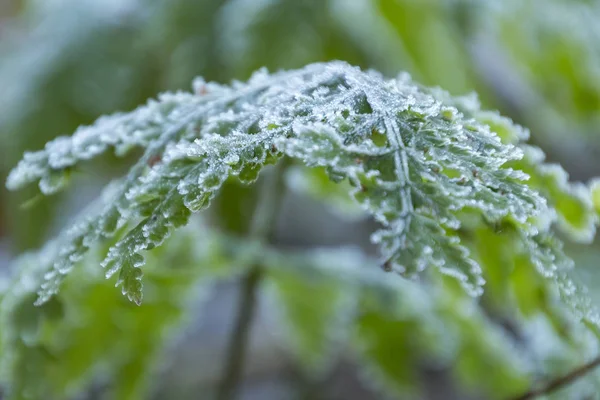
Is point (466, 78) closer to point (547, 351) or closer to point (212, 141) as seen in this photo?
point (547, 351)

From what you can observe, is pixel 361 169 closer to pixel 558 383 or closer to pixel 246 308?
pixel 558 383

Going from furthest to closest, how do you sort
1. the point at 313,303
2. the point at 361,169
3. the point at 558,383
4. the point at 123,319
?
the point at 313,303 < the point at 123,319 < the point at 558,383 < the point at 361,169

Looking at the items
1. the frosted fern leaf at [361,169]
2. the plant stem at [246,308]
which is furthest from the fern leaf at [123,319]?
the frosted fern leaf at [361,169]

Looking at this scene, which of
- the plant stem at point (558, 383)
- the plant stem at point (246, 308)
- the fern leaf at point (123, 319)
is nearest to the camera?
the plant stem at point (558, 383)

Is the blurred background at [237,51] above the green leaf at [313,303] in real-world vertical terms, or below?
above

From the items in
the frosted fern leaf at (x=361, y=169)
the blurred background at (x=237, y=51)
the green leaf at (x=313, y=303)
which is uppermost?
the blurred background at (x=237, y=51)

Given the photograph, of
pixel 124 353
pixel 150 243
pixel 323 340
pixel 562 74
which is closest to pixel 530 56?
pixel 562 74

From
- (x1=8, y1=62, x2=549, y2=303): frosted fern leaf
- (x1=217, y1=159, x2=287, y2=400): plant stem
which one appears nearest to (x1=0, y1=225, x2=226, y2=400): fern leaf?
(x1=217, y1=159, x2=287, y2=400): plant stem

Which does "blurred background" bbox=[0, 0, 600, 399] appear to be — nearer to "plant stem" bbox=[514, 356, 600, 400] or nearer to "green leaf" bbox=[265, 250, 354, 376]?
"plant stem" bbox=[514, 356, 600, 400]

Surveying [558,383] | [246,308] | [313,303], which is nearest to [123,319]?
[246,308]

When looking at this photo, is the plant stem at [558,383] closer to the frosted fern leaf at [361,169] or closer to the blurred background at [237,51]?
the blurred background at [237,51]
